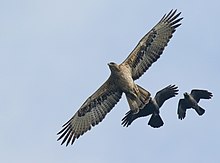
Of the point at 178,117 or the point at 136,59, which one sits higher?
the point at 136,59

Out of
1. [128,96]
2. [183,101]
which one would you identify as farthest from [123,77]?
[183,101]

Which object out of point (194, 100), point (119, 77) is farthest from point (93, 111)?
point (194, 100)

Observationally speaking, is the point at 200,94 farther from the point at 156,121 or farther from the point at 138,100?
the point at 138,100

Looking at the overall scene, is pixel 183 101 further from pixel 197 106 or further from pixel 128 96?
pixel 128 96

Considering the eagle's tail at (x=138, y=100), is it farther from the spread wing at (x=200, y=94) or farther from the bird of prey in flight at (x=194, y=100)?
the spread wing at (x=200, y=94)

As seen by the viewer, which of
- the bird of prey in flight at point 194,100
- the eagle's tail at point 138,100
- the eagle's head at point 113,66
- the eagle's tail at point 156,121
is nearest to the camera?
the eagle's tail at point 138,100

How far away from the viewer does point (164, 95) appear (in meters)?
22.3

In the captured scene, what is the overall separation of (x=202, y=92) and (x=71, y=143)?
3.48 m

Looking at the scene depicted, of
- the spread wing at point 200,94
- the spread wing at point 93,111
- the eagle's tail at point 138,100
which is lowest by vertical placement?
the spread wing at point 200,94

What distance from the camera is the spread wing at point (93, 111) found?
2241 cm

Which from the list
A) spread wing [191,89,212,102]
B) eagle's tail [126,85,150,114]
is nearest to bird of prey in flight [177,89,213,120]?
spread wing [191,89,212,102]

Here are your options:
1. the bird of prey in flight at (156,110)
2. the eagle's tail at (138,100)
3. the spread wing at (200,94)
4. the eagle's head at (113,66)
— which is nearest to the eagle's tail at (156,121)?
the bird of prey in flight at (156,110)

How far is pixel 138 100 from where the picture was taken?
2130 centimetres

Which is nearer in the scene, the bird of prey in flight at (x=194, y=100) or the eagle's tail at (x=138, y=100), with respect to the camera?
the eagle's tail at (x=138, y=100)
